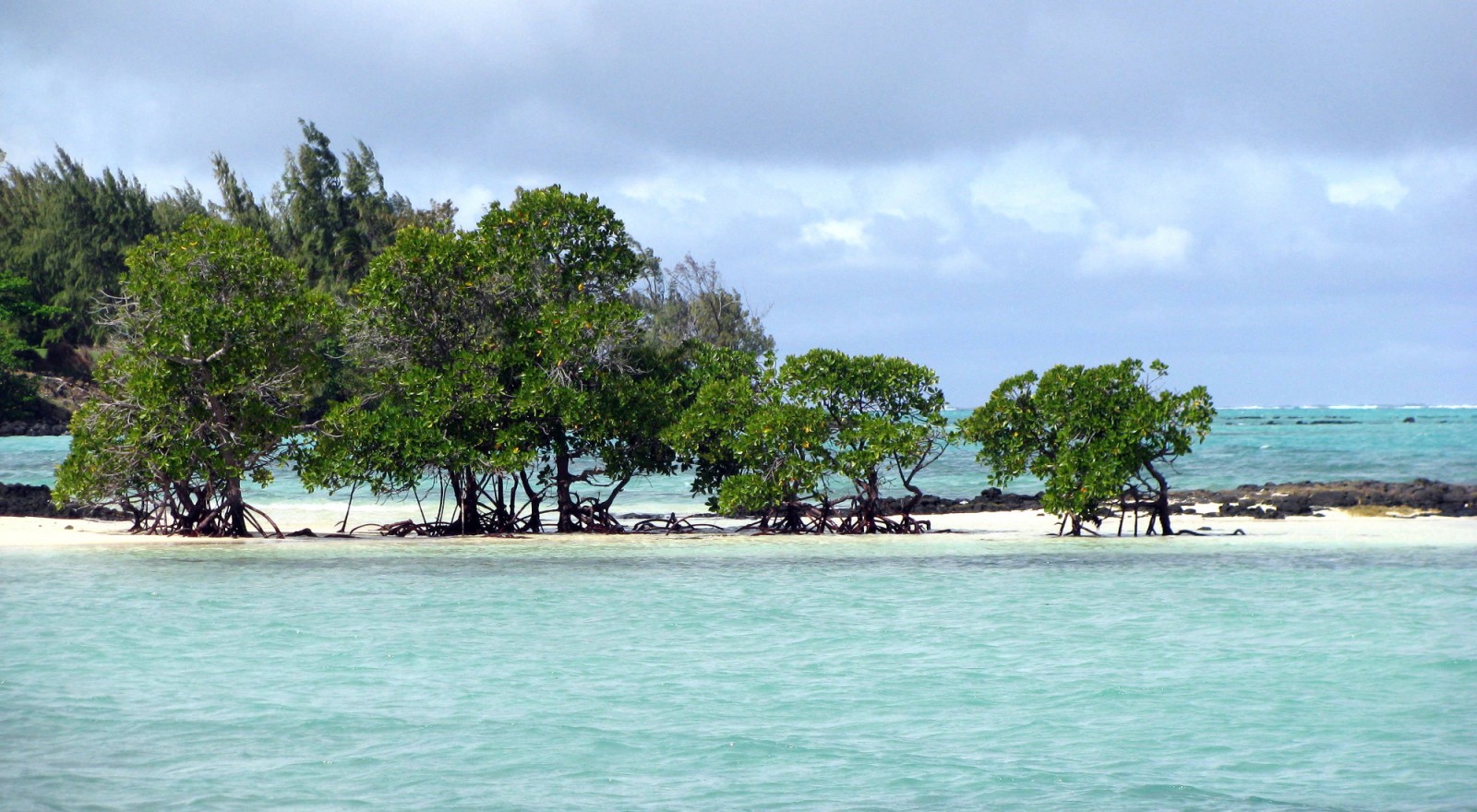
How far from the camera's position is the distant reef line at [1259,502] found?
88.6 ft

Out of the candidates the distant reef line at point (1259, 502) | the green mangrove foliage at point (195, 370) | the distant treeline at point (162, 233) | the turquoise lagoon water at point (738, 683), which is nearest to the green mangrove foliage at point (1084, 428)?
the turquoise lagoon water at point (738, 683)

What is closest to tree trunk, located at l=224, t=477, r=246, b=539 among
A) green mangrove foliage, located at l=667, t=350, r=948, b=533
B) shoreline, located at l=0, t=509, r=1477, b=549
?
shoreline, located at l=0, t=509, r=1477, b=549

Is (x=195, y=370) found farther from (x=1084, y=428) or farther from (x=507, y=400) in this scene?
(x=1084, y=428)

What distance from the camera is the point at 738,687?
10.8 m

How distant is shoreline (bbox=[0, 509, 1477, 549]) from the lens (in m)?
22.0

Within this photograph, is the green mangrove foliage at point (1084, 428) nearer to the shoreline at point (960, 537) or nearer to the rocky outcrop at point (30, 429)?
the shoreline at point (960, 537)

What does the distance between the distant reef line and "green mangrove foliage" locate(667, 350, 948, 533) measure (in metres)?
3.71

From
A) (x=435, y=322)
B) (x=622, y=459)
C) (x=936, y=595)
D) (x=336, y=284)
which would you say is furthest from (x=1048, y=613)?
(x=336, y=284)

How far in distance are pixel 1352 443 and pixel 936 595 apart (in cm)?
5747

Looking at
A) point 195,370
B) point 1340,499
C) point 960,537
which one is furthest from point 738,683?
point 1340,499

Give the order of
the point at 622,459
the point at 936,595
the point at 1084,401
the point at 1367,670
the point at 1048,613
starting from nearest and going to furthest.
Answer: the point at 1367,670
the point at 1048,613
the point at 936,595
the point at 1084,401
the point at 622,459

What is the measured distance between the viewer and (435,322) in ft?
74.7

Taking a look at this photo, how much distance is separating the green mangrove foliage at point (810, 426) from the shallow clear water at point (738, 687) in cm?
424

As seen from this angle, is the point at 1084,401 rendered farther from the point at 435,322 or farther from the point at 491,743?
the point at 491,743
